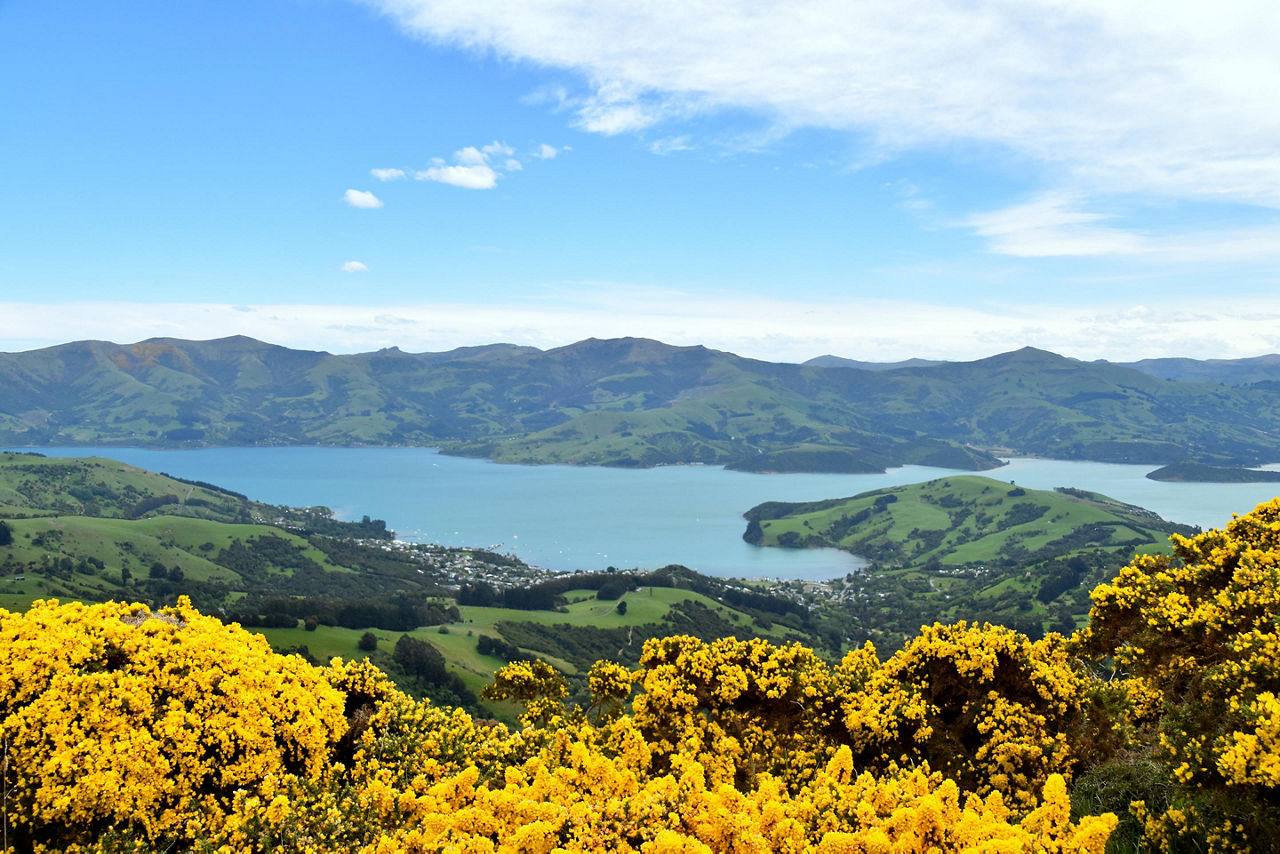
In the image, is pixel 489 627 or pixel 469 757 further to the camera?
pixel 489 627

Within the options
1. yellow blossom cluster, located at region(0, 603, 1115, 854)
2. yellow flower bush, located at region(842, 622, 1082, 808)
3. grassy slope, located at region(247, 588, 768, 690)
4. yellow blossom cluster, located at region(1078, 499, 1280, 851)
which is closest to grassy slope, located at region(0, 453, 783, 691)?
grassy slope, located at region(247, 588, 768, 690)

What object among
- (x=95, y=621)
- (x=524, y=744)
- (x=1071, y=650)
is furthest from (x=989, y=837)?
(x=95, y=621)

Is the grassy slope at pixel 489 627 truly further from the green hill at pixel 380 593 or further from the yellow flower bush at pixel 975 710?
the yellow flower bush at pixel 975 710

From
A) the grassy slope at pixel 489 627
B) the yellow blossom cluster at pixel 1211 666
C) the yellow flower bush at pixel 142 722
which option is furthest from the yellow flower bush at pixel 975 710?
the grassy slope at pixel 489 627

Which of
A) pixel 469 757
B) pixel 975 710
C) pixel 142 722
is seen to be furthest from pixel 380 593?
pixel 975 710

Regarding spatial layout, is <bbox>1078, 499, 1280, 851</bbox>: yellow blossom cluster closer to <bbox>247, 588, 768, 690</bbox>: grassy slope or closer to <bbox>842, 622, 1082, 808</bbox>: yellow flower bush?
<bbox>842, 622, 1082, 808</bbox>: yellow flower bush

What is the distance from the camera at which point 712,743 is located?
17.5 m

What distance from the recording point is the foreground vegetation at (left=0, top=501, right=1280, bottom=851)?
9969 mm

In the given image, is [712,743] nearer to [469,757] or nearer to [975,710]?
[469,757]

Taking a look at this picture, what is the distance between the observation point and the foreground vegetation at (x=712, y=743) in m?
9.97

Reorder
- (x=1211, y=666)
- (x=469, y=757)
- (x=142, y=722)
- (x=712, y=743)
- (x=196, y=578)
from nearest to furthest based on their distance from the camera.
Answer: (x=142, y=722) < (x=1211, y=666) < (x=469, y=757) < (x=712, y=743) < (x=196, y=578)

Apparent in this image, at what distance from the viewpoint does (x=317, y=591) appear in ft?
527

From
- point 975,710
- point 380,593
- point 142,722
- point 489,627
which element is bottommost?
point 380,593

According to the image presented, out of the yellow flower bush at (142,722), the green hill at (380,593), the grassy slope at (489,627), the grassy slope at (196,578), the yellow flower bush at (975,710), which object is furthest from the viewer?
the green hill at (380,593)
